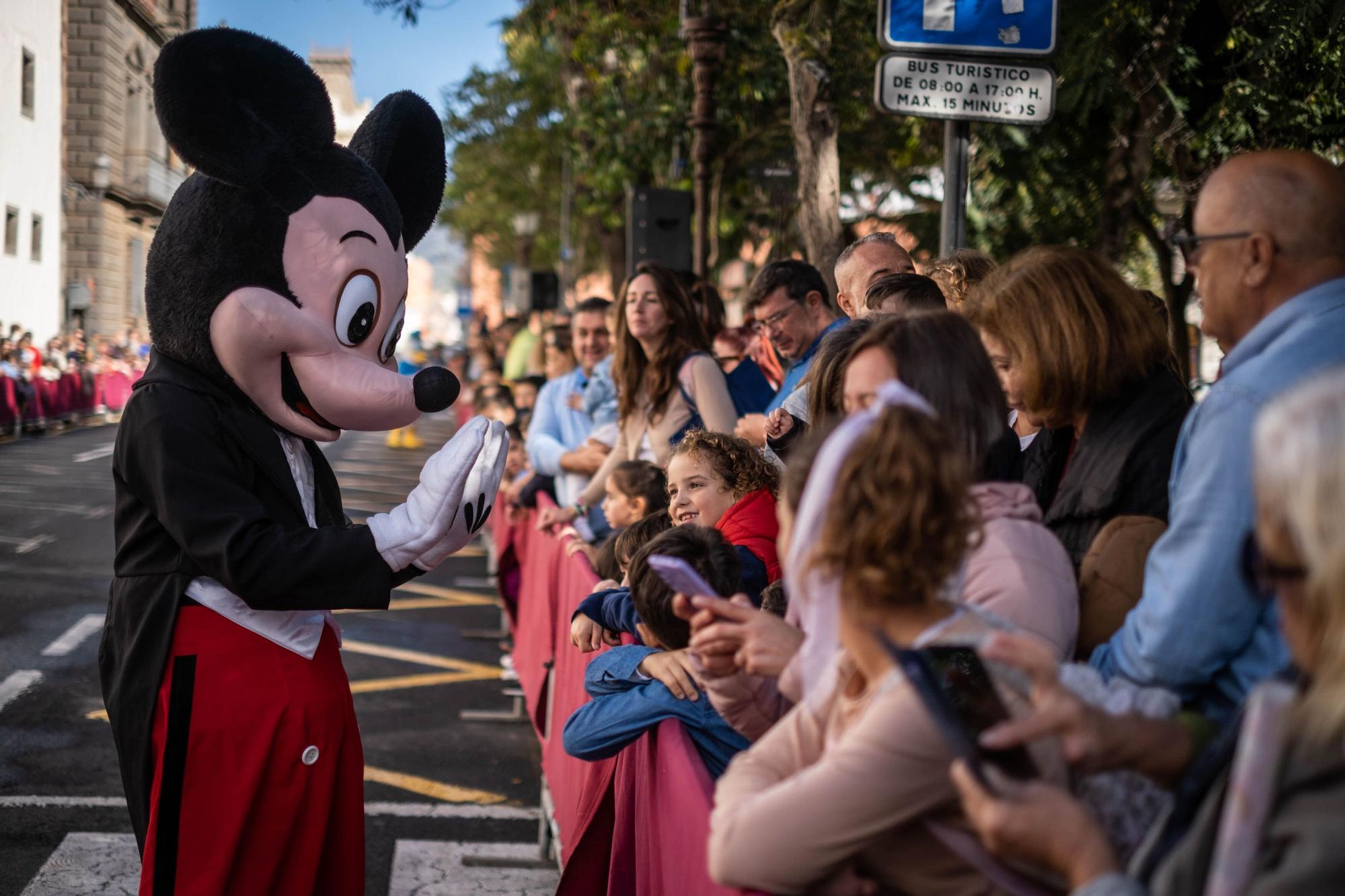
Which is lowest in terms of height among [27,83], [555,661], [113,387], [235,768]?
[555,661]

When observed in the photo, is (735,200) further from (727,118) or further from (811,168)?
(811,168)

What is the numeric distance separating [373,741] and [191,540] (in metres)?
3.48

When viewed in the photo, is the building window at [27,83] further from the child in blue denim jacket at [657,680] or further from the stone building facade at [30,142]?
the child in blue denim jacket at [657,680]

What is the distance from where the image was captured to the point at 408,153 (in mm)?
4113

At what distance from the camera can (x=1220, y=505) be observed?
1965 millimetres

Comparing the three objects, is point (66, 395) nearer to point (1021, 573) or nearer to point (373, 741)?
point (373, 741)

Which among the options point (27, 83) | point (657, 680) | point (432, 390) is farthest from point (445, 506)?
point (27, 83)

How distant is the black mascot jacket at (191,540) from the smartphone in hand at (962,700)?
5.79 feet

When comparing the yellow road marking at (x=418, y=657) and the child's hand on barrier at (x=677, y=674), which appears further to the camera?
the yellow road marking at (x=418, y=657)

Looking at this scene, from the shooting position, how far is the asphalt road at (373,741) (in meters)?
4.84

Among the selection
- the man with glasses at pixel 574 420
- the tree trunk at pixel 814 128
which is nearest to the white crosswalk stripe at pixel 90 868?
the man with glasses at pixel 574 420

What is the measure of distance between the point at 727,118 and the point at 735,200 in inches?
124

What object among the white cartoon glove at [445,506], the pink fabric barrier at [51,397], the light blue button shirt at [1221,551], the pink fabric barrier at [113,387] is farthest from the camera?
the pink fabric barrier at [113,387]

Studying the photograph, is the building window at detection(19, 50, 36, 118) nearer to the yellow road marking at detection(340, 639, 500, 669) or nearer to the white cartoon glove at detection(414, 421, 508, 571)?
the yellow road marking at detection(340, 639, 500, 669)
